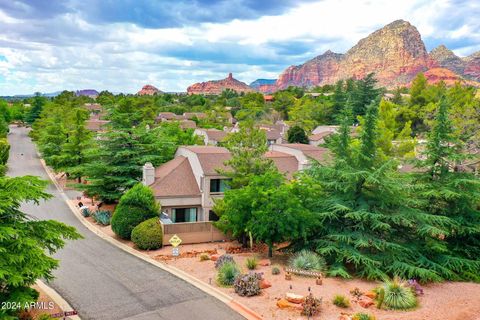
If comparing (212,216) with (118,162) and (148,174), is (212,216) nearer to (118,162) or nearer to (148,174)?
(148,174)

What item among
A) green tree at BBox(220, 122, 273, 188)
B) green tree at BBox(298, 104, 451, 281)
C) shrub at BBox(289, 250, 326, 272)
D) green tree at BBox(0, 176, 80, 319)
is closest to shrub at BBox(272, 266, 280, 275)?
shrub at BBox(289, 250, 326, 272)

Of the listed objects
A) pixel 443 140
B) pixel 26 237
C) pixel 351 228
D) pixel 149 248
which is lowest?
pixel 149 248

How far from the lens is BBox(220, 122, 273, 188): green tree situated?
1109 inches

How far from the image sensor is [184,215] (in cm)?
3106

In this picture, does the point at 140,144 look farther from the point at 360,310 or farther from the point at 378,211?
the point at 360,310

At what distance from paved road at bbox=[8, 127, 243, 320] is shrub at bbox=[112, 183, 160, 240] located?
1419 mm

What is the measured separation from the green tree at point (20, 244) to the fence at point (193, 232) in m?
13.2

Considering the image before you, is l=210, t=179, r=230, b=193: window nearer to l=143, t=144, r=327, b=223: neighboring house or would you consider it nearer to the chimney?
l=143, t=144, r=327, b=223: neighboring house

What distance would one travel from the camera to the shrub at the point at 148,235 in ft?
86.5

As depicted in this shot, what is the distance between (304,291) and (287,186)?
682 cm

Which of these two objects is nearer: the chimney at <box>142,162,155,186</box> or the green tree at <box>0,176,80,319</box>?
the green tree at <box>0,176,80,319</box>

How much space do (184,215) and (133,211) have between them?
4363 mm

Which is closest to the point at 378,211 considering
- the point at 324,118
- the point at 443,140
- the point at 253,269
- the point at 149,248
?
the point at 443,140

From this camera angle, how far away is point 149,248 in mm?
26547
